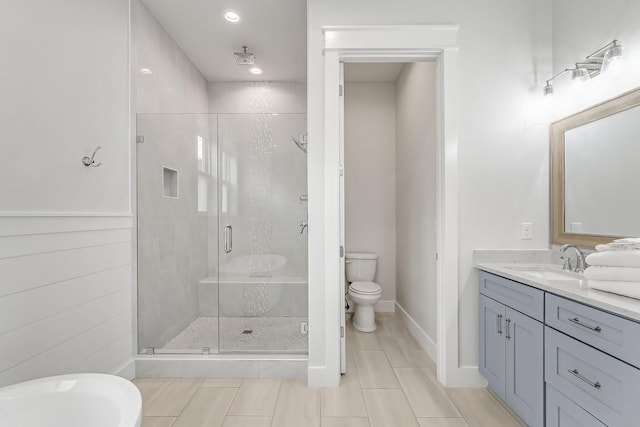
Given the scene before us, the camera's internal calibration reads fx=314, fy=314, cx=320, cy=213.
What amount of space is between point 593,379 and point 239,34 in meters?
3.39

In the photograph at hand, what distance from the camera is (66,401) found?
3.28 ft

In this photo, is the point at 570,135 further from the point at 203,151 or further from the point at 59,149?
the point at 59,149

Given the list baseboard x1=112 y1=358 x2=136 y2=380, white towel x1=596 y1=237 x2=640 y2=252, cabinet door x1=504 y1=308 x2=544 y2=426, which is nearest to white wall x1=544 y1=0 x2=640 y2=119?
white towel x1=596 y1=237 x2=640 y2=252

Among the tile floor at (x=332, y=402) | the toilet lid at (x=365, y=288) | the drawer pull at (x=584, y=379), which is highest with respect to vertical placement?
the drawer pull at (x=584, y=379)

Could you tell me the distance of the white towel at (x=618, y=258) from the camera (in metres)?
1.24

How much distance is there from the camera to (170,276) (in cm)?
261

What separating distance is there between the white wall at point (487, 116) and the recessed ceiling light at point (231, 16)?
79 centimetres

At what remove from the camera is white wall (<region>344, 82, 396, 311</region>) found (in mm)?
3875

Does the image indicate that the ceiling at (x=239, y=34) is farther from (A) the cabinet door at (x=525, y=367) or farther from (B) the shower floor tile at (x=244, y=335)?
(A) the cabinet door at (x=525, y=367)

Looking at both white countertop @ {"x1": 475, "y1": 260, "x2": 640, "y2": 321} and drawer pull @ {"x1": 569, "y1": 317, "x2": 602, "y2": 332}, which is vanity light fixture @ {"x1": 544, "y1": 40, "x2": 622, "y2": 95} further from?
drawer pull @ {"x1": 569, "y1": 317, "x2": 602, "y2": 332}

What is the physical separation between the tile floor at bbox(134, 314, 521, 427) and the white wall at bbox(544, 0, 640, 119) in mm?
1941

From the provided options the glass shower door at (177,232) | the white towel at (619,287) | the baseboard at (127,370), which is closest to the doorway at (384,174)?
the glass shower door at (177,232)

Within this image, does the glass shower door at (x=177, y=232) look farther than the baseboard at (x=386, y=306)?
No

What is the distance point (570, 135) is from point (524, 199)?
47cm
